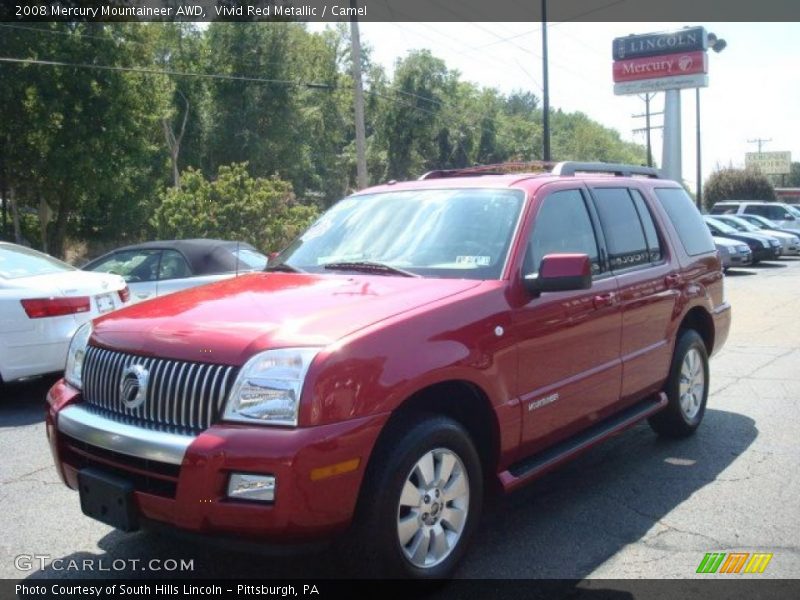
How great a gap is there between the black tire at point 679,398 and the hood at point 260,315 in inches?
95.9

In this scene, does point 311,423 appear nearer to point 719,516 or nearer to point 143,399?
point 143,399

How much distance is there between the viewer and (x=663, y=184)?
20.1 feet

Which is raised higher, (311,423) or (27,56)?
(27,56)

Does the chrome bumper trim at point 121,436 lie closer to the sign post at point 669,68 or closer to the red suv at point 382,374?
the red suv at point 382,374

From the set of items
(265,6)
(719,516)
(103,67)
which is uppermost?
(265,6)

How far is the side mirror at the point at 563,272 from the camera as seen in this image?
4027mm

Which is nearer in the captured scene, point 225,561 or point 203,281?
point 225,561

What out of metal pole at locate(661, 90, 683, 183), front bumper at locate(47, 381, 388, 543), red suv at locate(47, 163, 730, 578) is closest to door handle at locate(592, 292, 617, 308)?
red suv at locate(47, 163, 730, 578)

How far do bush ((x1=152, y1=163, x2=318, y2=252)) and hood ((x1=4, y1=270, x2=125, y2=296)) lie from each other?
12152 mm

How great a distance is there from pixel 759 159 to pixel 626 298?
9558 centimetres

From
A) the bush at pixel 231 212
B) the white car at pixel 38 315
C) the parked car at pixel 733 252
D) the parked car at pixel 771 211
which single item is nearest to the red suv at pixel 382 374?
the white car at pixel 38 315

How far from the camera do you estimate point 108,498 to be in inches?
133

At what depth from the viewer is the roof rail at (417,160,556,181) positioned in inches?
219

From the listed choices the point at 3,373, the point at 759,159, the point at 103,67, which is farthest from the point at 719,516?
the point at 759,159
